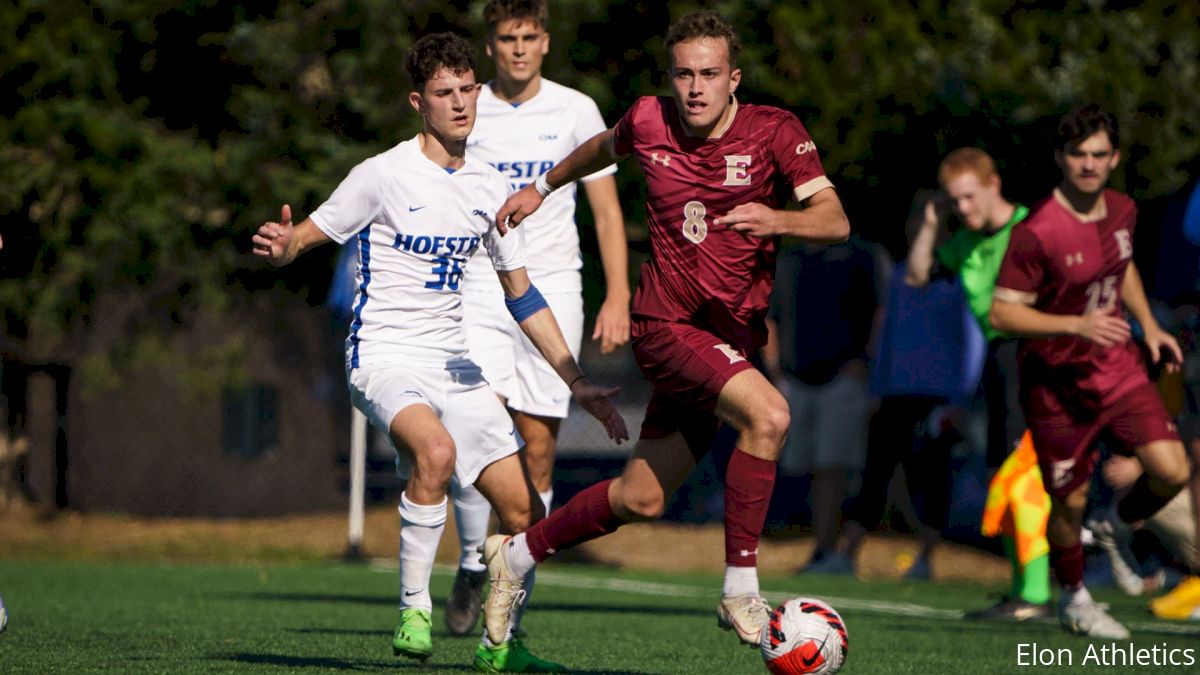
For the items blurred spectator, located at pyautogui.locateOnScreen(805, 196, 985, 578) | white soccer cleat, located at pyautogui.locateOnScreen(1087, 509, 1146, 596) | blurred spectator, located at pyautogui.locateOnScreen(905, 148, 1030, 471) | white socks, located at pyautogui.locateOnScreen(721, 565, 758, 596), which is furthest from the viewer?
blurred spectator, located at pyautogui.locateOnScreen(805, 196, 985, 578)

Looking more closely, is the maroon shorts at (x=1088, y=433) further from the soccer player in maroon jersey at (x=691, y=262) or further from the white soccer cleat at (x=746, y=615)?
the white soccer cleat at (x=746, y=615)

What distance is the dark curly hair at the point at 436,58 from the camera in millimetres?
6906

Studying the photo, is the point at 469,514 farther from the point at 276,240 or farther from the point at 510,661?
the point at 276,240

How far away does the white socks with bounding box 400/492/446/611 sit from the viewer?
6.54 m

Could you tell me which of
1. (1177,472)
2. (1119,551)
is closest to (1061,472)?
(1177,472)

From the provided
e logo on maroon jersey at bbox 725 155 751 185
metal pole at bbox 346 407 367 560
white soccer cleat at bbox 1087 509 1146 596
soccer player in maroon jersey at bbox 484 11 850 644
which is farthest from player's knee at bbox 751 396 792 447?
metal pole at bbox 346 407 367 560

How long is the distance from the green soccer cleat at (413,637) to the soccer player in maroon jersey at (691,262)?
270 millimetres

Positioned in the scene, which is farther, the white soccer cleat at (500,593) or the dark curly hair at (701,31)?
the white soccer cleat at (500,593)

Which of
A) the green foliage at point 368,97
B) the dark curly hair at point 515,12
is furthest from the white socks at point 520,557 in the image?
the green foliage at point 368,97

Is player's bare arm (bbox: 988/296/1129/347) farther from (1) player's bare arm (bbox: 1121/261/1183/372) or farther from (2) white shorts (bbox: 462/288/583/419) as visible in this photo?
(2) white shorts (bbox: 462/288/583/419)

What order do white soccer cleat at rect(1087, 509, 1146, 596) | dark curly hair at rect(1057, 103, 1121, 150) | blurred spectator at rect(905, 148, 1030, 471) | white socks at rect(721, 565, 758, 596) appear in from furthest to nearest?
white soccer cleat at rect(1087, 509, 1146, 596) → blurred spectator at rect(905, 148, 1030, 471) → dark curly hair at rect(1057, 103, 1121, 150) → white socks at rect(721, 565, 758, 596)

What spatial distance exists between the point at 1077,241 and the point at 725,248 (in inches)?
96.1

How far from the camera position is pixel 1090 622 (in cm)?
829

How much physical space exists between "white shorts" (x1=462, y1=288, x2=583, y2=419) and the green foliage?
19.1 feet
